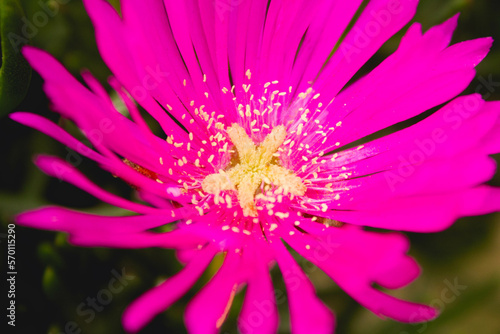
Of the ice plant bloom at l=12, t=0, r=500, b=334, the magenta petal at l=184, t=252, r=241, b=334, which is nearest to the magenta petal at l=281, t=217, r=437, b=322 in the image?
the ice plant bloom at l=12, t=0, r=500, b=334

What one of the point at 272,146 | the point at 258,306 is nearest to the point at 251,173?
the point at 272,146

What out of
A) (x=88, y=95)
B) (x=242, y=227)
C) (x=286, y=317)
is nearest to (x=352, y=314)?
(x=286, y=317)

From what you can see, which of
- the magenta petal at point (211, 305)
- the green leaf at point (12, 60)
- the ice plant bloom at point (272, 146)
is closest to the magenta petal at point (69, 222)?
the ice plant bloom at point (272, 146)

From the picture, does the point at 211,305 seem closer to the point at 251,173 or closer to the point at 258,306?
the point at 258,306

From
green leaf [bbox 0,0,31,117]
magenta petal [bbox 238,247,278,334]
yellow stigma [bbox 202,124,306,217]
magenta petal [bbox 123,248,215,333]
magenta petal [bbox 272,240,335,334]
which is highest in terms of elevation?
green leaf [bbox 0,0,31,117]

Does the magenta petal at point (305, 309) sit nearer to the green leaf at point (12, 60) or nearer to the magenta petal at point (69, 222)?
the magenta petal at point (69, 222)

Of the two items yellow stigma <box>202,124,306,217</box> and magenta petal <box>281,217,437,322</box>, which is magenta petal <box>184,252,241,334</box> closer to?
magenta petal <box>281,217,437,322</box>

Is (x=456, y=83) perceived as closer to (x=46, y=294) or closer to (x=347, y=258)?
(x=347, y=258)
